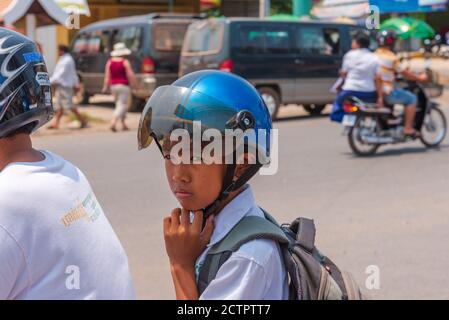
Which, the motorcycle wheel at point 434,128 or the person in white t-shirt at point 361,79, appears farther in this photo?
the motorcycle wheel at point 434,128

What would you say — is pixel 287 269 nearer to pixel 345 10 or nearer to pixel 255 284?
pixel 255 284

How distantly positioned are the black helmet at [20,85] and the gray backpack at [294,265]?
0.62m

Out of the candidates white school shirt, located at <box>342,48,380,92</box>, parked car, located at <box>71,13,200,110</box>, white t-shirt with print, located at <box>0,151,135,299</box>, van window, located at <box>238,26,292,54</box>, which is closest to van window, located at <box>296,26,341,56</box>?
van window, located at <box>238,26,292,54</box>

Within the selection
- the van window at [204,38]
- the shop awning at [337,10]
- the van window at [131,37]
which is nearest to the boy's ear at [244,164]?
the van window at [204,38]

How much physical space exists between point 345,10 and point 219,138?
877 inches

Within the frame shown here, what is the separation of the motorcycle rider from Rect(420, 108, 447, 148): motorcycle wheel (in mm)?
340

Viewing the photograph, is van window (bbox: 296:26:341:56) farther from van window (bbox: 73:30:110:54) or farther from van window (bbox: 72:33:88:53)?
van window (bbox: 72:33:88:53)

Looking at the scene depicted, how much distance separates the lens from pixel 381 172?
29.1 ft

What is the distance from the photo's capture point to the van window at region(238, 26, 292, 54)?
559 inches

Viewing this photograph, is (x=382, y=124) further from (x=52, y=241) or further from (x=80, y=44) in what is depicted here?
(x=80, y=44)

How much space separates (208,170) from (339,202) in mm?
5498

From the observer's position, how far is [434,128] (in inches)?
422

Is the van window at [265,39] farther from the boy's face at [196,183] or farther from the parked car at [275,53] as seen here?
the boy's face at [196,183]

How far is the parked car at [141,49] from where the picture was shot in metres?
15.5
